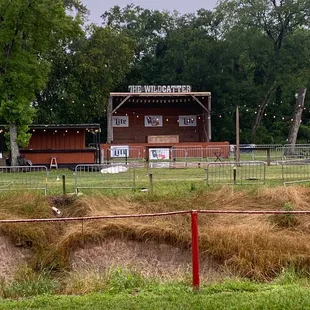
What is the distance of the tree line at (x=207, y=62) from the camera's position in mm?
50125

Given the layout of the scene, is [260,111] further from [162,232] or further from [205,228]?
[205,228]

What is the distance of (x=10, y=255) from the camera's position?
516 inches

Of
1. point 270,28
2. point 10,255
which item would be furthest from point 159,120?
point 10,255

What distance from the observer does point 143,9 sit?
2571 inches

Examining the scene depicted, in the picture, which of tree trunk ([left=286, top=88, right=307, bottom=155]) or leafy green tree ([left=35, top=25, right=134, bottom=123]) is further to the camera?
tree trunk ([left=286, top=88, right=307, bottom=155])

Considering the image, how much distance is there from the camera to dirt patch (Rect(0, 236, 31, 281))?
12.7 meters

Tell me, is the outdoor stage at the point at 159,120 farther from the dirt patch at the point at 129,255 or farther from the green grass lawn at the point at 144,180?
the dirt patch at the point at 129,255

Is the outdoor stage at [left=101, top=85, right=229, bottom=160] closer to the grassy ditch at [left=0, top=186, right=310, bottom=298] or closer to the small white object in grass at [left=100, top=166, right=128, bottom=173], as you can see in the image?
the small white object in grass at [left=100, top=166, right=128, bottom=173]

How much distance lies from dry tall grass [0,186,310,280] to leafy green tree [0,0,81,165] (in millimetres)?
15148

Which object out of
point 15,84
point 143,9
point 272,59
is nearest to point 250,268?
point 15,84

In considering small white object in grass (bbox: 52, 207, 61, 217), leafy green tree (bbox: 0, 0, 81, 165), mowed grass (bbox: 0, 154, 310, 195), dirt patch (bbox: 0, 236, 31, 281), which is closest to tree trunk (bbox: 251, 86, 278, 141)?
leafy green tree (bbox: 0, 0, 81, 165)

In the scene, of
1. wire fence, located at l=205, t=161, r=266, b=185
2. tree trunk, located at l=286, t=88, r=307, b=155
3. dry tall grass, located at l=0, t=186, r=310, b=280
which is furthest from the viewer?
tree trunk, located at l=286, t=88, r=307, b=155

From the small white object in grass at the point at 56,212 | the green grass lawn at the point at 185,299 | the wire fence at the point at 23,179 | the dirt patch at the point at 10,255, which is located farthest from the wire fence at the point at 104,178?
the green grass lawn at the point at 185,299

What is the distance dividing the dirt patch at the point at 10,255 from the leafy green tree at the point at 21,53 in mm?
17101
